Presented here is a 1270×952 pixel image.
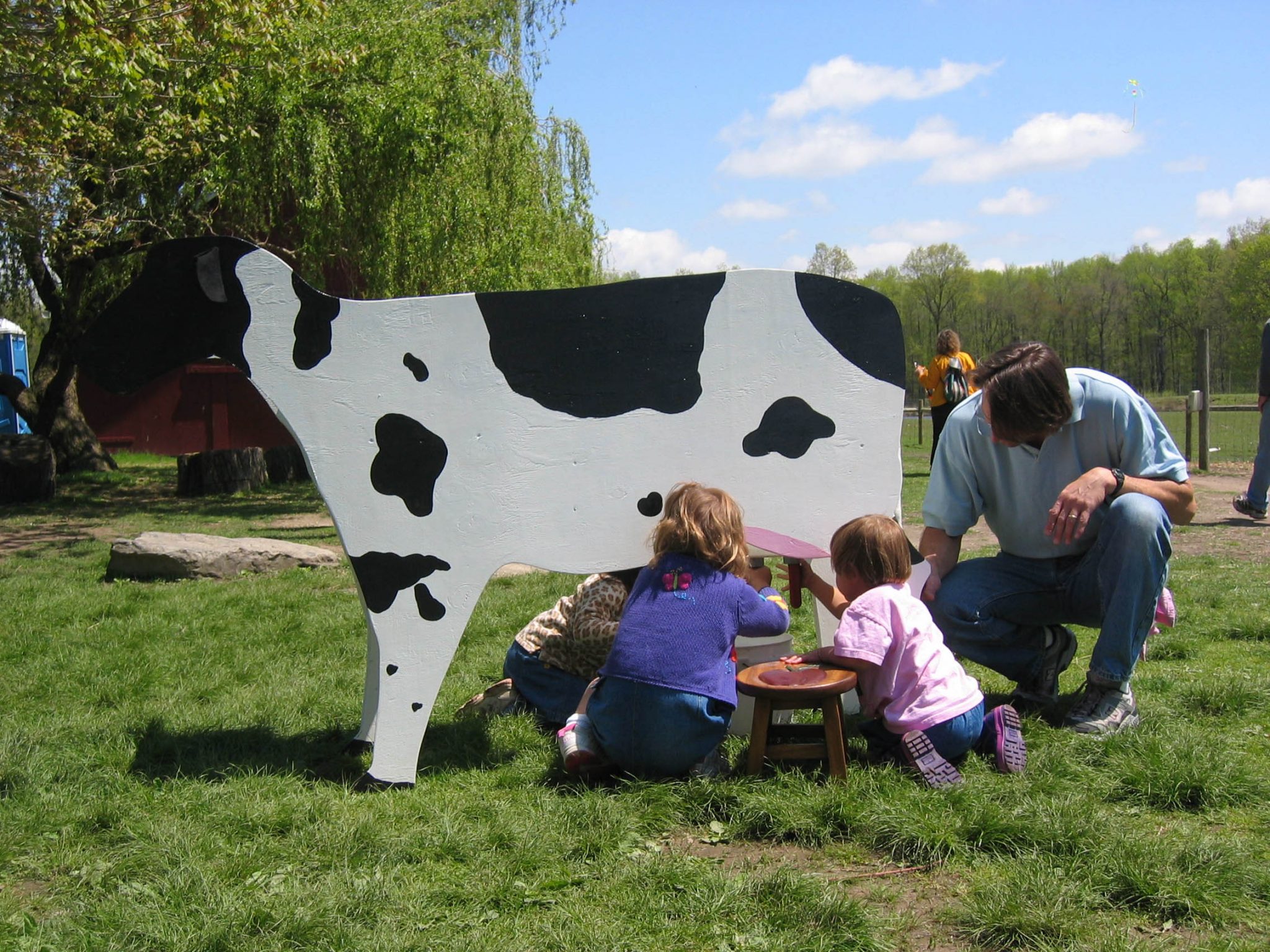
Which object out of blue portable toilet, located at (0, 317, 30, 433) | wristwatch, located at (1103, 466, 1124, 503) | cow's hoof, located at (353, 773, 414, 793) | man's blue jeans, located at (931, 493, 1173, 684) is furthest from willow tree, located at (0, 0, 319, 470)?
blue portable toilet, located at (0, 317, 30, 433)

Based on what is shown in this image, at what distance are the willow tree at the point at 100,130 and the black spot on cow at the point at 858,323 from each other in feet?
8.98

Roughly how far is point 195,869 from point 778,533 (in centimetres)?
217

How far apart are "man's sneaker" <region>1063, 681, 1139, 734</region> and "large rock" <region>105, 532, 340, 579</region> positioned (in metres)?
6.14

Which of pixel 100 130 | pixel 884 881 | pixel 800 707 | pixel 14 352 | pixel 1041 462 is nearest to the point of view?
pixel 884 881

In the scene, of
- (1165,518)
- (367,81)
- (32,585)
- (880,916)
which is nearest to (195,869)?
(880,916)

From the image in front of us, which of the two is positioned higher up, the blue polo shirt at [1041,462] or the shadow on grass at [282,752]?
the blue polo shirt at [1041,462]

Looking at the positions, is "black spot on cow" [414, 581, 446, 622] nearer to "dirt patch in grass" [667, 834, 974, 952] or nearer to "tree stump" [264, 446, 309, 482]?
"dirt patch in grass" [667, 834, 974, 952]

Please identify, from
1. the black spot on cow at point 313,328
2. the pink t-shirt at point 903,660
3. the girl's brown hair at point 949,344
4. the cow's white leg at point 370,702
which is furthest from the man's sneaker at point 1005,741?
the girl's brown hair at point 949,344

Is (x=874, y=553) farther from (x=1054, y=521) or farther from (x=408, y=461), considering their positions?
(x=408, y=461)

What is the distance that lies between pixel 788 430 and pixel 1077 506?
1045 mm

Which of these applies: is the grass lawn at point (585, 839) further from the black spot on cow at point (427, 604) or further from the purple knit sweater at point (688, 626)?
the black spot on cow at point (427, 604)

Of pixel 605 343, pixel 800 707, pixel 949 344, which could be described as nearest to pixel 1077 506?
pixel 800 707

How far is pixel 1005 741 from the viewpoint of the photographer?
3383 mm

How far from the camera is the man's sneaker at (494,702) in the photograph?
4.31 metres
